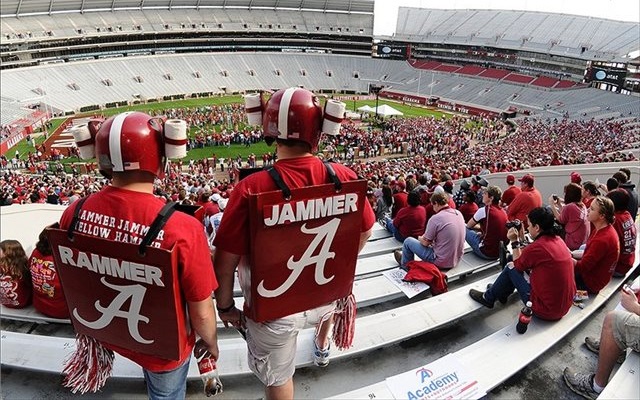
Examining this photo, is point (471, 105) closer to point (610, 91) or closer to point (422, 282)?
point (610, 91)

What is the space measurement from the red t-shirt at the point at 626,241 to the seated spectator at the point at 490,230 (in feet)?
3.69

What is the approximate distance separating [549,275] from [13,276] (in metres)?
4.40

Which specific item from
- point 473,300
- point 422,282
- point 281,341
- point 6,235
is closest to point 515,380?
point 473,300

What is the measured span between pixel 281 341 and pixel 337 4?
217ft

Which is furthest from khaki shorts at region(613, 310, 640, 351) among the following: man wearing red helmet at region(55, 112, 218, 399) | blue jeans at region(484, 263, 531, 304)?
man wearing red helmet at region(55, 112, 218, 399)

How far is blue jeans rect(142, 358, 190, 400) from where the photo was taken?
2236 millimetres

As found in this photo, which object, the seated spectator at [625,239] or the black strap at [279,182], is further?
the seated spectator at [625,239]

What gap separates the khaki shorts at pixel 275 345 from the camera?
88.5 inches

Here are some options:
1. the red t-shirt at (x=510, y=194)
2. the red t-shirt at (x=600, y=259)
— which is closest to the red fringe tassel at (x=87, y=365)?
the red t-shirt at (x=600, y=259)

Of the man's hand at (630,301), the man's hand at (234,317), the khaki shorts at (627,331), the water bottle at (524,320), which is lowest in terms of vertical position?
the water bottle at (524,320)

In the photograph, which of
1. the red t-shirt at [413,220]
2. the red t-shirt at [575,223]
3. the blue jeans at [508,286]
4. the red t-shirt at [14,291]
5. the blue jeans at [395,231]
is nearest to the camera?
the red t-shirt at [14,291]

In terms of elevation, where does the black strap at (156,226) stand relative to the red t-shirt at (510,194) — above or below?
above

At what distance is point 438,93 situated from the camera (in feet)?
164

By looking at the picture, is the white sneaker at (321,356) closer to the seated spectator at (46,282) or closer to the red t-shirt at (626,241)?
the seated spectator at (46,282)
